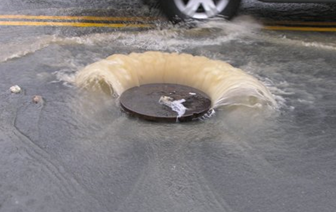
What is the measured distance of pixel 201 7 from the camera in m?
5.73

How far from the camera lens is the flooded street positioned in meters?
2.86

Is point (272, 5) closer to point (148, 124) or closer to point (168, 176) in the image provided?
point (148, 124)

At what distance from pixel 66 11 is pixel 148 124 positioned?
339 cm

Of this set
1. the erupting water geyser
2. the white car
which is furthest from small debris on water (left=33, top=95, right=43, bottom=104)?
the white car

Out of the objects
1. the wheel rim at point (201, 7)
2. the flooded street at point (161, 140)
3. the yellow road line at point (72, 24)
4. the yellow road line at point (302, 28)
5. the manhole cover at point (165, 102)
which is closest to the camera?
the flooded street at point (161, 140)

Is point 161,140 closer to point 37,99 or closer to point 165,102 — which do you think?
point 165,102

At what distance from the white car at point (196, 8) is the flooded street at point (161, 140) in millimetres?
373

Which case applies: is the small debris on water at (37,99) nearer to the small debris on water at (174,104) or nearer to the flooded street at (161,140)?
the flooded street at (161,140)

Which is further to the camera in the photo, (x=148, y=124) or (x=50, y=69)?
Result: (x=50, y=69)

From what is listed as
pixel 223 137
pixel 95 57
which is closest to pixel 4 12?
pixel 95 57

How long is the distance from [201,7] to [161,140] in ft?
8.97

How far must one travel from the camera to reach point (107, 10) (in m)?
6.53

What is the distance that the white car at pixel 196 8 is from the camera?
5691mm

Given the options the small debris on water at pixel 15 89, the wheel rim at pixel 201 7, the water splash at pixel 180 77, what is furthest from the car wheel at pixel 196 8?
the small debris on water at pixel 15 89
